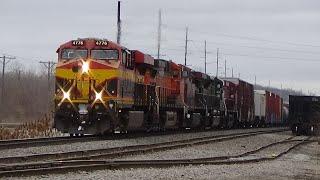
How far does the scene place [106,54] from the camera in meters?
22.7

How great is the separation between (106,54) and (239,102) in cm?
2511

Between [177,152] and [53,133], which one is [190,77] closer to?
[53,133]

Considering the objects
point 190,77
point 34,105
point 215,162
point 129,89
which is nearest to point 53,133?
point 129,89

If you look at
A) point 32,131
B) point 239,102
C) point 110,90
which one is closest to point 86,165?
point 110,90

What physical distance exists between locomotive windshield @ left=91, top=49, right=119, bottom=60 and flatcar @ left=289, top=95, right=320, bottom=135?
20.1 m

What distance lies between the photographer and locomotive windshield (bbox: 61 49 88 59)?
22.8 m

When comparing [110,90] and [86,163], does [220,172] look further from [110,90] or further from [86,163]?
[110,90]

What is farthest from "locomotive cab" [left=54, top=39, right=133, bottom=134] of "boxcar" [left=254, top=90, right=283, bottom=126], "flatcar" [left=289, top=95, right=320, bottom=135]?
"boxcar" [left=254, top=90, right=283, bottom=126]

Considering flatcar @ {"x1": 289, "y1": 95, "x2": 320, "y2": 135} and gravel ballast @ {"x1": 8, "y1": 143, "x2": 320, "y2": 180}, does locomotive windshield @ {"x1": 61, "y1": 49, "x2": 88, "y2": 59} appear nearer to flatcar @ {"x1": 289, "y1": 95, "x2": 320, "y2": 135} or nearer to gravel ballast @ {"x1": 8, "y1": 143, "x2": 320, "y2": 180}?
gravel ballast @ {"x1": 8, "y1": 143, "x2": 320, "y2": 180}

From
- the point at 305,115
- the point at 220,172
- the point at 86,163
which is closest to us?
the point at 86,163

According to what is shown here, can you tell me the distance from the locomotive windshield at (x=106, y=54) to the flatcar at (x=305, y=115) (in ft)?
66.1

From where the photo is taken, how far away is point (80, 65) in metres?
22.4

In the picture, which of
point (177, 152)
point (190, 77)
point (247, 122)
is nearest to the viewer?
point (177, 152)

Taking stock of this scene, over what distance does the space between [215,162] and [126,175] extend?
12.9 feet
